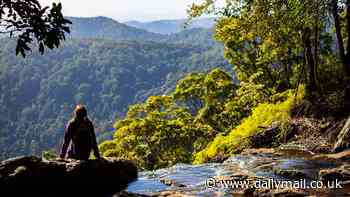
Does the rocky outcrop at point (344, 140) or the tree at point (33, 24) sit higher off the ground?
the tree at point (33, 24)

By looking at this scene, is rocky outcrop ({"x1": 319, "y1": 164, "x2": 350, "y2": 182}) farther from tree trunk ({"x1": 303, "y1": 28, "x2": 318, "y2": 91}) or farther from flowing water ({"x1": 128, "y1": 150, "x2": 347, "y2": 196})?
tree trunk ({"x1": 303, "y1": 28, "x2": 318, "y2": 91})

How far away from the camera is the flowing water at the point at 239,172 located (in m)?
12.7

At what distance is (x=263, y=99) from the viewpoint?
2700cm

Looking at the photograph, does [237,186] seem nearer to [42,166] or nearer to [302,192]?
[302,192]

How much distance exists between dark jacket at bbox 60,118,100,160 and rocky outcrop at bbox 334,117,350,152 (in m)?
7.96

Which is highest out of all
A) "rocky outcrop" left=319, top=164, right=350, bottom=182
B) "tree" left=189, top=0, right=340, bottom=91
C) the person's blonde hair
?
"tree" left=189, top=0, right=340, bottom=91

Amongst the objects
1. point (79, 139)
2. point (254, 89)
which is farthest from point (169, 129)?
point (79, 139)

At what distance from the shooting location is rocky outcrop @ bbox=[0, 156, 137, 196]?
1055 cm

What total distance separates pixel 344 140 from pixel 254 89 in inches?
458

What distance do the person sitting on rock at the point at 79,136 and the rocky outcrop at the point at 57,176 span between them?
0.53 meters
